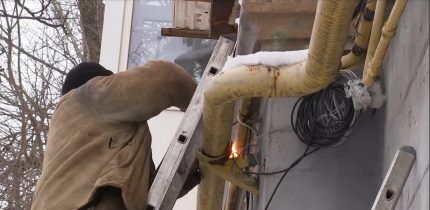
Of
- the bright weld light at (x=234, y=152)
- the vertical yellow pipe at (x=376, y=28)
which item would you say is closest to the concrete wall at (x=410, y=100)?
the vertical yellow pipe at (x=376, y=28)

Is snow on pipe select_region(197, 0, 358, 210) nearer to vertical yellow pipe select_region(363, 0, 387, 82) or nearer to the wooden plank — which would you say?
the wooden plank

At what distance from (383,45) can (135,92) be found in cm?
170

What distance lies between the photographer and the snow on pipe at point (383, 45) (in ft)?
11.3

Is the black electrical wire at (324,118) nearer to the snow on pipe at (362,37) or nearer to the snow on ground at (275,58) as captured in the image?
the snow on pipe at (362,37)

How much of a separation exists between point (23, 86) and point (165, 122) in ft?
20.2

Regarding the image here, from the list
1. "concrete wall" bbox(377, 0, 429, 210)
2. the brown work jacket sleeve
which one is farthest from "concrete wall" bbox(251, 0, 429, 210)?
the brown work jacket sleeve

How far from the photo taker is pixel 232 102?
435 cm

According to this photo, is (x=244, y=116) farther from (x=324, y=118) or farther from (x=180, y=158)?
(x=324, y=118)

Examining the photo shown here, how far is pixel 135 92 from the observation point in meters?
4.83

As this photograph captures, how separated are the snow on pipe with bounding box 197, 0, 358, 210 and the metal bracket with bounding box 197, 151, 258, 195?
0.05 metres

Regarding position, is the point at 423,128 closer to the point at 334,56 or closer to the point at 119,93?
the point at 334,56

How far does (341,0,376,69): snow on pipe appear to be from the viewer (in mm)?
4030

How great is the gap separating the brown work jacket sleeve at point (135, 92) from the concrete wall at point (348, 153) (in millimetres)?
612

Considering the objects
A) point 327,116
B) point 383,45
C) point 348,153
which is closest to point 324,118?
point 327,116
